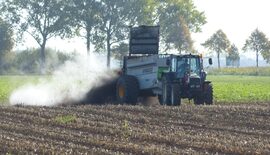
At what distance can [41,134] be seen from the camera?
15.9 m

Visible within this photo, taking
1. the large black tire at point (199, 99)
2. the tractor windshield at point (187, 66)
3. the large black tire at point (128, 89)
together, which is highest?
the tractor windshield at point (187, 66)

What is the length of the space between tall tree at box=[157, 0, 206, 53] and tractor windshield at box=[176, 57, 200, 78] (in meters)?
63.4

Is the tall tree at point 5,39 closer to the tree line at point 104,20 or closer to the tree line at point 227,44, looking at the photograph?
the tree line at point 104,20

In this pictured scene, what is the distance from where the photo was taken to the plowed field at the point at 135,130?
44.2 ft

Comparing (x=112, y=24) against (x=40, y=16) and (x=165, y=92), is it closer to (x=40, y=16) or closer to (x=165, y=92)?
(x=40, y=16)

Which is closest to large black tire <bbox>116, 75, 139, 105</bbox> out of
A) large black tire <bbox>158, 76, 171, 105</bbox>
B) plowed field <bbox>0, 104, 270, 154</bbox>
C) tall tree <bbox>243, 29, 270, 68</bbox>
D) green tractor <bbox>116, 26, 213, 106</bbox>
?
green tractor <bbox>116, 26, 213, 106</bbox>

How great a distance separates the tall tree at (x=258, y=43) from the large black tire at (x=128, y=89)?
256 feet

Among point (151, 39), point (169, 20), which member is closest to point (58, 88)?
point (151, 39)

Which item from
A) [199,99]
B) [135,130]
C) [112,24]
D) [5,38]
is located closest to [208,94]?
[199,99]

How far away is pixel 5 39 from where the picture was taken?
316ft

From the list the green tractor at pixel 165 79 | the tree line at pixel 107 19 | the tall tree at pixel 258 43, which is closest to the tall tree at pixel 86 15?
the tree line at pixel 107 19

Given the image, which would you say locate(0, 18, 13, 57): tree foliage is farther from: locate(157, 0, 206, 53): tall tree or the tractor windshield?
the tractor windshield

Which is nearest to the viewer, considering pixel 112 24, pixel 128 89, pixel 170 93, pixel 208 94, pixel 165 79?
pixel 170 93

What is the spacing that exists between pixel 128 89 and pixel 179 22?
216ft
